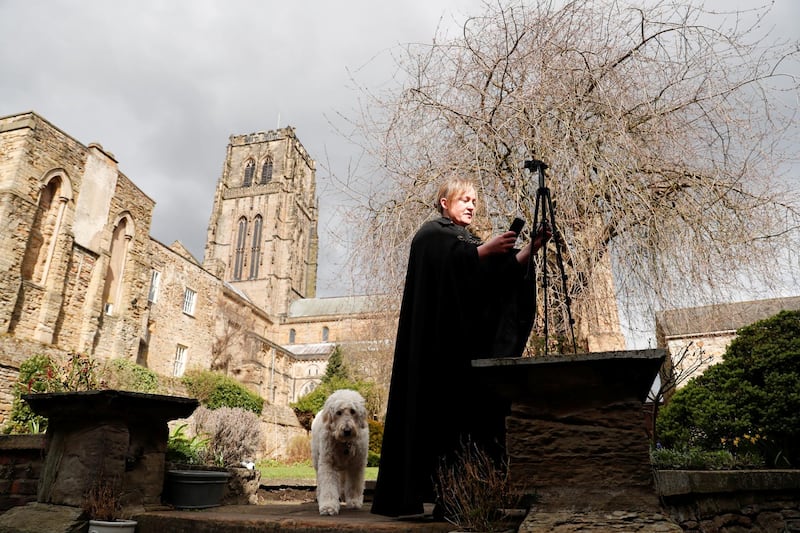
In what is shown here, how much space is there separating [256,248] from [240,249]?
81.2 inches

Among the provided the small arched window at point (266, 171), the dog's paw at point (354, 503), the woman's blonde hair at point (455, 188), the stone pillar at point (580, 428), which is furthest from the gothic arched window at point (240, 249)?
the stone pillar at point (580, 428)

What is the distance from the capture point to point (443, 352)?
2629 mm

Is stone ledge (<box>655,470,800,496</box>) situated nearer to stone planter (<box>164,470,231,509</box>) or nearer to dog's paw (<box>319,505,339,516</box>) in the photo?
dog's paw (<box>319,505,339,516</box>)

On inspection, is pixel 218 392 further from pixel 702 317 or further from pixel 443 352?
pixel 443 352

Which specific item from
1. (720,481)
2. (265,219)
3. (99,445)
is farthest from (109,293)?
(265,219)

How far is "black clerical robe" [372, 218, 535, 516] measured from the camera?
2.54 meters

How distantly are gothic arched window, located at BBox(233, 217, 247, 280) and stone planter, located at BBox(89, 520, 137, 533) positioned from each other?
2301 inches

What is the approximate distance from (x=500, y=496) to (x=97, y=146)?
807 inches

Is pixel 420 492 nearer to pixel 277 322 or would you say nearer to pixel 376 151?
pixel 376 151

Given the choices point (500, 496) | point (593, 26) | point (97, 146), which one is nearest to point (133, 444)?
point (500, 496)

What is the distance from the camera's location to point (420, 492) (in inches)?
97.4

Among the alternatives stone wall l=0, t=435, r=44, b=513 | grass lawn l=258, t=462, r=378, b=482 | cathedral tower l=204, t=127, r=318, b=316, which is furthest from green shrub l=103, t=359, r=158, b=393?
cathedral tower l=204, t=127, r=318, b=316

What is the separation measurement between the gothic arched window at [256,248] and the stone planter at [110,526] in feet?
189

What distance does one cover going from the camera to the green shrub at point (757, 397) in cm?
645
